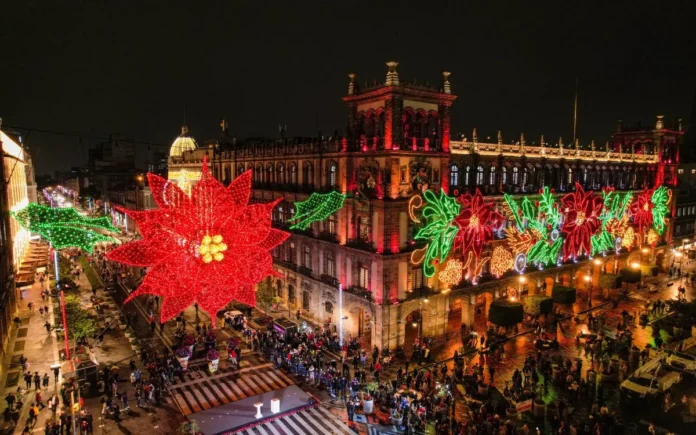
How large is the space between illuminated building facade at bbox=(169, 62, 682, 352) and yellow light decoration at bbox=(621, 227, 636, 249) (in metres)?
0.22

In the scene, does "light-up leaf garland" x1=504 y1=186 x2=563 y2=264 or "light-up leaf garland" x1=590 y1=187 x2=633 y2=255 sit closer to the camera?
"light-up leaf garland" x1=504 y1=186 x2=563 y2=264

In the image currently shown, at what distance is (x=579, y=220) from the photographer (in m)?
52.7

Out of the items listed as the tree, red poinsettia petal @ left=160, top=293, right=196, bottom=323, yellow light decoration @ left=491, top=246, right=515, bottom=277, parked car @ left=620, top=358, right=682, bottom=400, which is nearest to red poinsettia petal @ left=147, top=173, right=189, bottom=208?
red poinsettia petal @ left=160, top=293, right=196, bottom=323

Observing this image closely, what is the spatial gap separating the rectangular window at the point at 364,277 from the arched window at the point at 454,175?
38.5 feet

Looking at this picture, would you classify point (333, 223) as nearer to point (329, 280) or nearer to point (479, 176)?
point (329, 280)

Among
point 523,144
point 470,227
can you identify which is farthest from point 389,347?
point 523,144

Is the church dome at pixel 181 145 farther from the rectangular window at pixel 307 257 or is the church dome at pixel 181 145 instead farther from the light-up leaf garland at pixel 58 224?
the light-up leaf garland at pixel 58 224

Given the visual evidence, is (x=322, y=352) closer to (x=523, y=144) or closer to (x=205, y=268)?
(x=205, y=268)

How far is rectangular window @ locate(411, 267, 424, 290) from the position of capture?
40750 millimetres

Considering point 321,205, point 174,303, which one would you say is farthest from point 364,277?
point 174,303

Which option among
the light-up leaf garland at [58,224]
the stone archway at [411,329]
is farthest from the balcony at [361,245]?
the light-up leaf garland at [58,224]

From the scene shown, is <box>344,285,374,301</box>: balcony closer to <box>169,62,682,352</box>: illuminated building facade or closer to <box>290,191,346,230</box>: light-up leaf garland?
<box>169,62,682,352</box>: illuminated building facade

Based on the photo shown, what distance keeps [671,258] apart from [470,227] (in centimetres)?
4798

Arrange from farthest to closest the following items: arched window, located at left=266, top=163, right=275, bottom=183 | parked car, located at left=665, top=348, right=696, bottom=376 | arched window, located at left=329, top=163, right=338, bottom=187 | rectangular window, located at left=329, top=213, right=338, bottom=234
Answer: arched window, located at left=266, top=163, right=275, bottom=183, rectangular window, located at left=329, top=213, right=338, bottom=234, arched window, located at left=329, top=163, right=338, bottom=187, parked car, located at left=665, top=348, right=696, bottom=376
